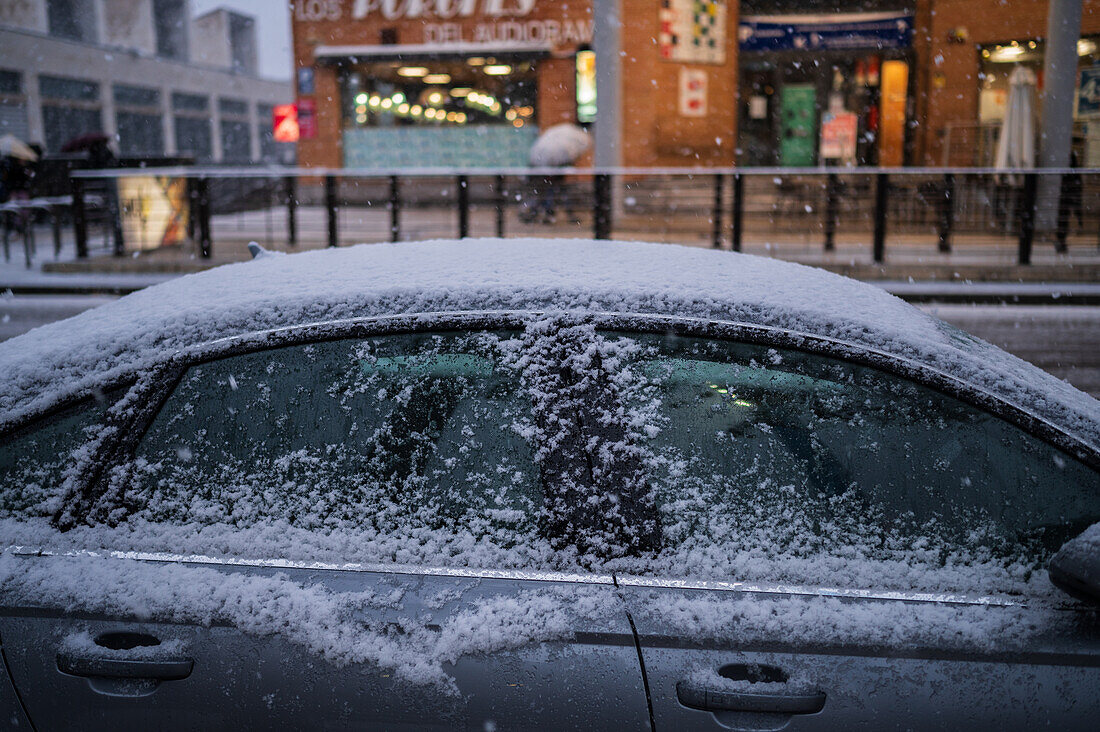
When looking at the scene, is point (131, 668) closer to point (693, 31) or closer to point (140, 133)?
point (693, 31)

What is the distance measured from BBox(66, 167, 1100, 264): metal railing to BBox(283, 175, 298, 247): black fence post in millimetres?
20

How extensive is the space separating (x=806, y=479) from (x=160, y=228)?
1420 cm

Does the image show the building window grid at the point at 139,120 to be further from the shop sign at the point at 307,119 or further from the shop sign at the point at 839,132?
the shop sign at the point at 839,132

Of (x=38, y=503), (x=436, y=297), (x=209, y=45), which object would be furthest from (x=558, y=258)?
(x=209, y=45)

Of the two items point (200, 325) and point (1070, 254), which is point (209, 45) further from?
point (200, 325)

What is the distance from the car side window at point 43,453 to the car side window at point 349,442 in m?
0.13

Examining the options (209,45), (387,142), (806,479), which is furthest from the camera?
(209,45)

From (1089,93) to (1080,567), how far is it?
1801 centimetres

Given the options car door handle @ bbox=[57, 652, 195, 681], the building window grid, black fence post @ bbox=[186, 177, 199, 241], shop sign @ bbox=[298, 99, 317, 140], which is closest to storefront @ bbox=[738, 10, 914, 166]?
shop sign @ bbox=[298, 99, 317, 140]

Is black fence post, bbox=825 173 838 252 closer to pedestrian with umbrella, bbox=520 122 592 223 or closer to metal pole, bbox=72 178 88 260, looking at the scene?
Answer: pedestrian with umbrella, bbox=520 122 592 223

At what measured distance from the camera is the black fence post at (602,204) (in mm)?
13148

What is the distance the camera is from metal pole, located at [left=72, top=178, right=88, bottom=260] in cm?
1373

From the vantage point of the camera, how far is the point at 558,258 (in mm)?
2330

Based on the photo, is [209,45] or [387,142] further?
[209,45]
